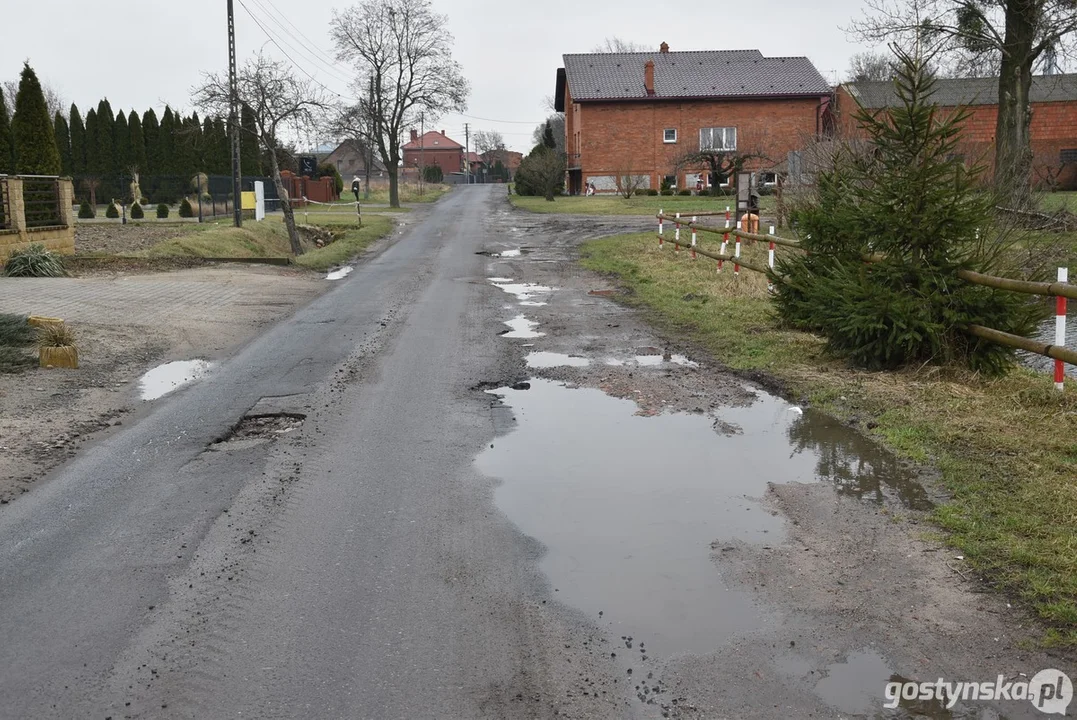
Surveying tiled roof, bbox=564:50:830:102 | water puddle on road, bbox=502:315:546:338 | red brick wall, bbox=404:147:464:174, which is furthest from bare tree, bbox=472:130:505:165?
water puddle on road, bbox=502:315:546:338

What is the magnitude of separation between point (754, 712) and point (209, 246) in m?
24.6

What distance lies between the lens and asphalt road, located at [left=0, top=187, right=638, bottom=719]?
4.03 m

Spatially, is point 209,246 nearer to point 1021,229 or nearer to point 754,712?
point 1021,229

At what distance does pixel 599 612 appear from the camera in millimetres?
4840

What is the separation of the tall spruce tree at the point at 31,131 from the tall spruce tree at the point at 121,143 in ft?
65.8

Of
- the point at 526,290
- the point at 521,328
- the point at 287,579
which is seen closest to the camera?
the point at 287,579

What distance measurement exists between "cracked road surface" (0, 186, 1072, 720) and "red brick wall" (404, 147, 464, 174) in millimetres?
131114

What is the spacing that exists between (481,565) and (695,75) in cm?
6032

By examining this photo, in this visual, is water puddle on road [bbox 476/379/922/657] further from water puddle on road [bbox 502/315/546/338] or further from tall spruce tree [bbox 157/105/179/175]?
tall spruce tree [bbox 157/105/179/175]

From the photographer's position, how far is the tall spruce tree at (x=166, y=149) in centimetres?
5278

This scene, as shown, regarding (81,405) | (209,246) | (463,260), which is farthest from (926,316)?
(209,246)

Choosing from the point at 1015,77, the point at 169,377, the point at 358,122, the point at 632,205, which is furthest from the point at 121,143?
the point at 169,377

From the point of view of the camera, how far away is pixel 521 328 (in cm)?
1402

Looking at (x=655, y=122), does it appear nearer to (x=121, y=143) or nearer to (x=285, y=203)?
(x=121, y=143)
